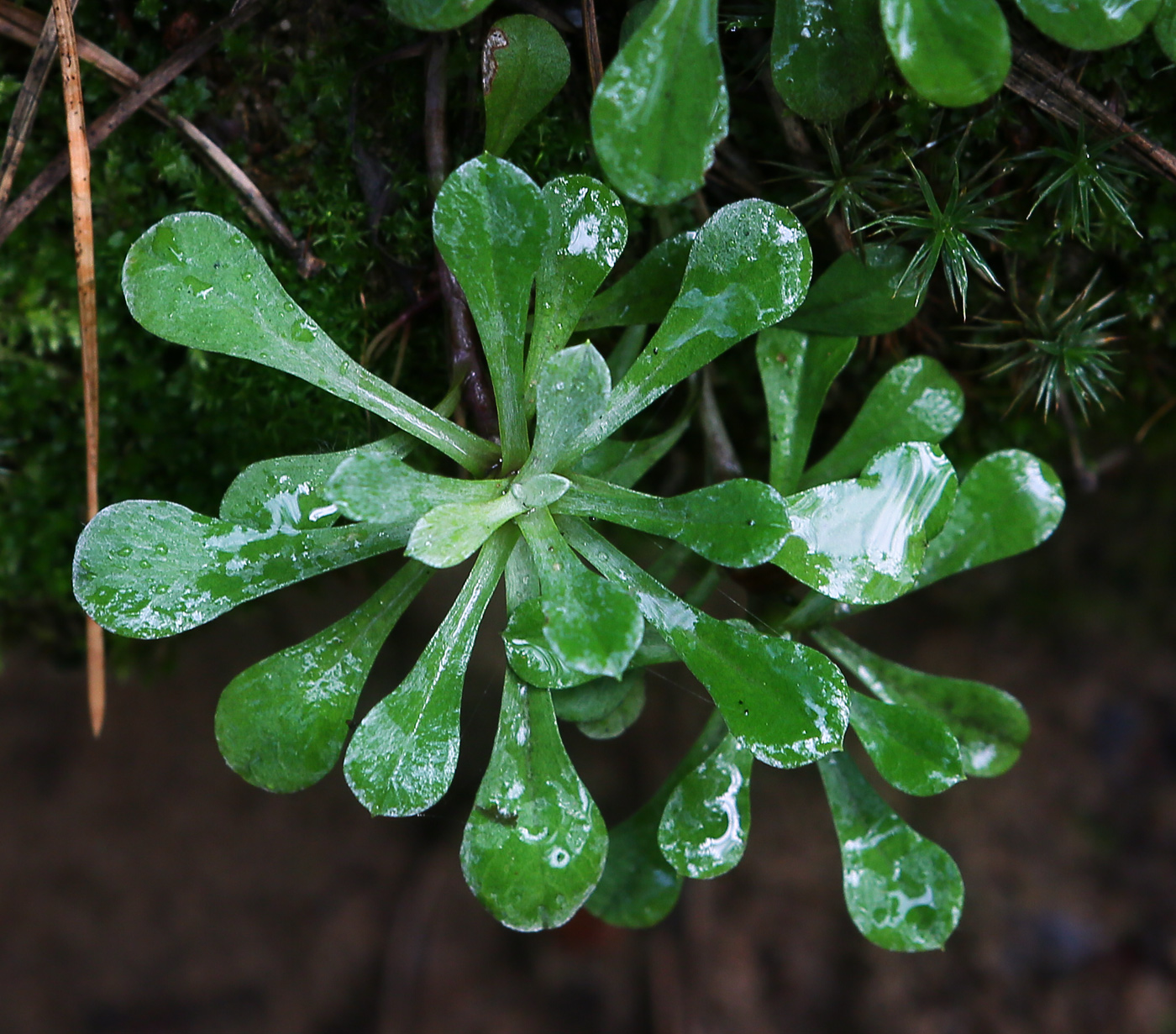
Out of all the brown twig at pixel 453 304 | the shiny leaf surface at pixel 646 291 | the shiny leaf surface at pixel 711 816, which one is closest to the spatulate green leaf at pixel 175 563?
the brown twig at pixel 453 304

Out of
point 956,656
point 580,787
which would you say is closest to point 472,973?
point 956,656

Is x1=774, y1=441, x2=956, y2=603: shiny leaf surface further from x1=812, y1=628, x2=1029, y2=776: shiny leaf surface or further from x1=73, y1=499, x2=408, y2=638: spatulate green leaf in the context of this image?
x1=73, y1=499, x2=408, y2=638: spatulate green leaf

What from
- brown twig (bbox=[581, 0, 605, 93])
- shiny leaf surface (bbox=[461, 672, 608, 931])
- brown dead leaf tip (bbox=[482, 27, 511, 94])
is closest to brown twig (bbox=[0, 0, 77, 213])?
brown dead leaf tip (bbox=[482, 27, 511, 94])

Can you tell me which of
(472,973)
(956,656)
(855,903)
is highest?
(855,903)

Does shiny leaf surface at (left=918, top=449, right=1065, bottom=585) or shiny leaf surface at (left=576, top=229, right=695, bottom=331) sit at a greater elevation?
shiny leaf surface at (left=576, top=229, right=695, bottom=331)

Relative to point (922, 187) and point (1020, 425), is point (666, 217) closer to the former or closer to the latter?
point (922, 187)

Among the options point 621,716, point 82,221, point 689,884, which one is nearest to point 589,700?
point 621,716
